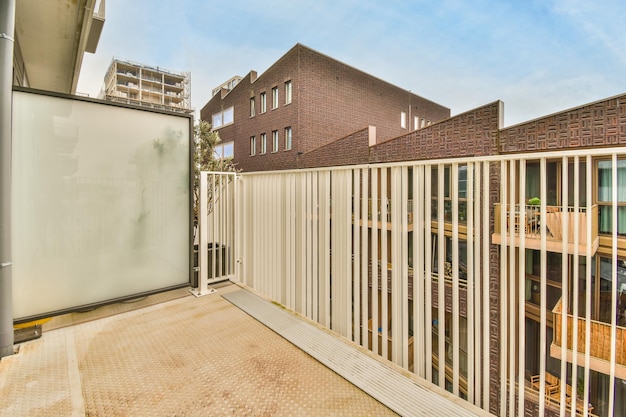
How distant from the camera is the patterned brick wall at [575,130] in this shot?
5.04 m

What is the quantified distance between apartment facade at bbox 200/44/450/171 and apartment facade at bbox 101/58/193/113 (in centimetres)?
2692

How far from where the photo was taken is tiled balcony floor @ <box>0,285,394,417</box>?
155cm

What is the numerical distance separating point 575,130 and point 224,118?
1607cm

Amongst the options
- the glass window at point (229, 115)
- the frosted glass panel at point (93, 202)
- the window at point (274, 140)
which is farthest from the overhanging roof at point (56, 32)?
the glass window at point (229, 115)

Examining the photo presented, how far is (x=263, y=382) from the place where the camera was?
176cm

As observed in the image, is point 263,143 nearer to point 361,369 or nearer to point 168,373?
point 168,373

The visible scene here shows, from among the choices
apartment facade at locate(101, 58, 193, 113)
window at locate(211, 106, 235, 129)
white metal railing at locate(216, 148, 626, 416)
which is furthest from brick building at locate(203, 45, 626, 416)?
apartment facade at locate(101, 58, 193, 113)

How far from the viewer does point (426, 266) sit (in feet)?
6.20

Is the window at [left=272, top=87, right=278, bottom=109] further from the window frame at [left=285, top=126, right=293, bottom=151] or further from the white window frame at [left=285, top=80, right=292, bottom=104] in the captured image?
the window frame at [left=285, top=126, right=293, bottom=151]

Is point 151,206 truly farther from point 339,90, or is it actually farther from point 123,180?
point 339,90

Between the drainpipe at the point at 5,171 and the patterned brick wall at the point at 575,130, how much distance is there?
7445 millimetres

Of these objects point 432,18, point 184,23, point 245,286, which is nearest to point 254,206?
point 245,286

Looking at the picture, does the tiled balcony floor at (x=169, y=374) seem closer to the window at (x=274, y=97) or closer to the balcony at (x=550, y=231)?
the balcony at (x=550, y=231)

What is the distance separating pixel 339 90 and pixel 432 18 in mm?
6303
